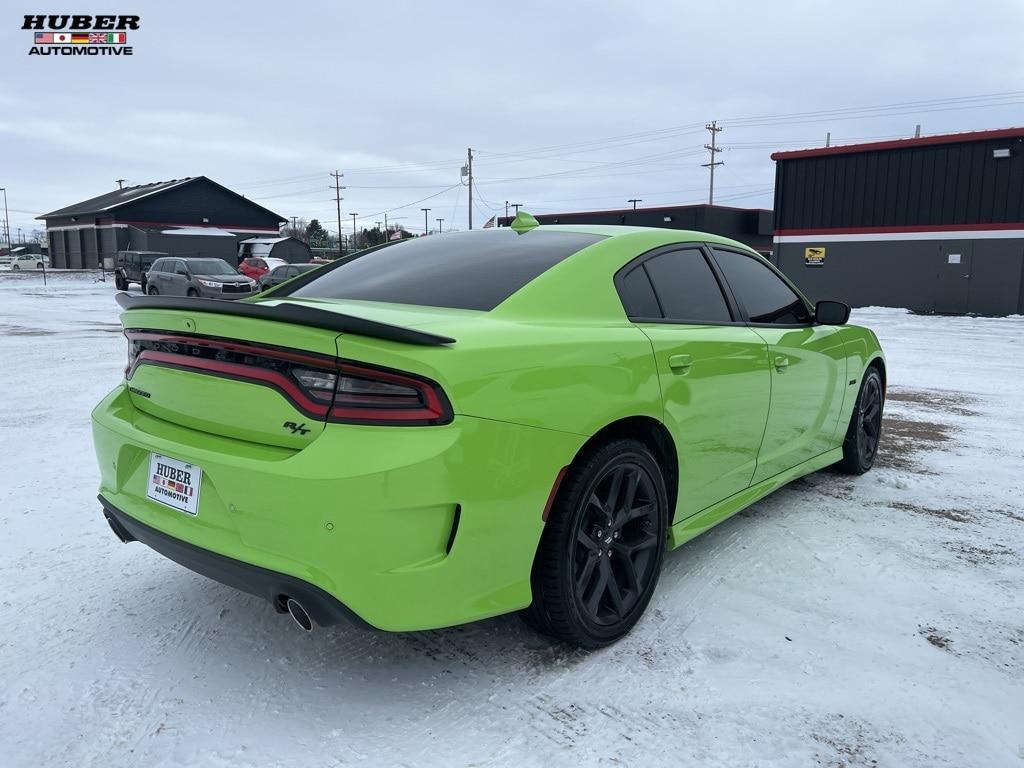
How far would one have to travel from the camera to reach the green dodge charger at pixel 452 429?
210 cm

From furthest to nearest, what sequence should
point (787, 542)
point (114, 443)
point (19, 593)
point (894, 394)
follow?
point (894, 394) < point (787, 542) < point (19, 593) < point (114, 443)

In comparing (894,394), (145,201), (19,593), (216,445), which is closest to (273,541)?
(216,445)

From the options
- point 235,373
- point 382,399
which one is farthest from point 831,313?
point 235,373

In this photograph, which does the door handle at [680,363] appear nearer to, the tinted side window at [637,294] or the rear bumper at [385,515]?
the tinted side window at [637,294]

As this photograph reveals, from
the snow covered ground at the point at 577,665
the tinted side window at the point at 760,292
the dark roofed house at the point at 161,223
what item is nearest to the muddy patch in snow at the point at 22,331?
the snow covered ground at the point at 577,665

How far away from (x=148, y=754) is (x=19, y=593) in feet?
4.58

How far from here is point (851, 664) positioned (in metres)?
2.66

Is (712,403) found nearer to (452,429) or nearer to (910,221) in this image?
(452,429)

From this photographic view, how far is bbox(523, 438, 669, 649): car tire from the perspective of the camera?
251cm

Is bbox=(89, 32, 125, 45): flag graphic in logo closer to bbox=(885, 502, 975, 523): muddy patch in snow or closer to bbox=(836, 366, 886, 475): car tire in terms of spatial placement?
bbox=(836, 366, 886, 475): car tire

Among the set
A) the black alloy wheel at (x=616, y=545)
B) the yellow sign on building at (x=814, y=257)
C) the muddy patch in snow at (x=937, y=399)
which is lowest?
the muddy patch in snow at (x=937, y=399)

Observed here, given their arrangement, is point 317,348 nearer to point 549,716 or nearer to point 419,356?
point 419,356

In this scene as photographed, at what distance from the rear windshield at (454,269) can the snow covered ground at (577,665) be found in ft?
4.19

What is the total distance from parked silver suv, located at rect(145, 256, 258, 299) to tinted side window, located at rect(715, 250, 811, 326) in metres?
19.2
